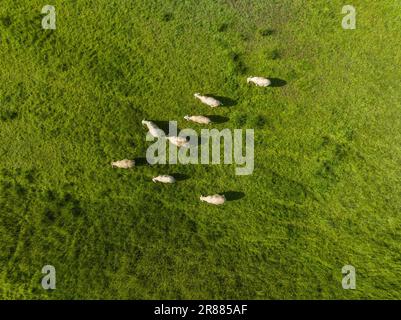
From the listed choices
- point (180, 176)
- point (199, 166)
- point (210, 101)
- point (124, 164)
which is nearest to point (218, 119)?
point (210, 101)

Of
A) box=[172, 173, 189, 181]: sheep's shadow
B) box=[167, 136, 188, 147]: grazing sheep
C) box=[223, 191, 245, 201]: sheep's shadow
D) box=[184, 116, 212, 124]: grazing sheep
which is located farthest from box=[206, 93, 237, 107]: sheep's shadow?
box=[223, 191, 245, 201]: sheep's shadow

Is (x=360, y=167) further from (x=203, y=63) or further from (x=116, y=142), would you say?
(x=116, y=142)

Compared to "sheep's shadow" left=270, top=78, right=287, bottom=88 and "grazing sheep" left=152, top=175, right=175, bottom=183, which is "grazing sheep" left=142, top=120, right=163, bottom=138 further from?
"sheep's shadow" left=270, top=78, right=287, bottom=88

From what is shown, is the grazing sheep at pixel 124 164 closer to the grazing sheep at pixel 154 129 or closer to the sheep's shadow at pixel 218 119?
the grazing sheep at pixel 154 129

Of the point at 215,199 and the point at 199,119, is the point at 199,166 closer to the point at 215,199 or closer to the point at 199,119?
the point at 215,199

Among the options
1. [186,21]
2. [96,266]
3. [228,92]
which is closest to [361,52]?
[228,92]

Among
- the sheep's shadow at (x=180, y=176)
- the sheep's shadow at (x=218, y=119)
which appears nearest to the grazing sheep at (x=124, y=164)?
the sheep's shadow at (x=180, y=176)
